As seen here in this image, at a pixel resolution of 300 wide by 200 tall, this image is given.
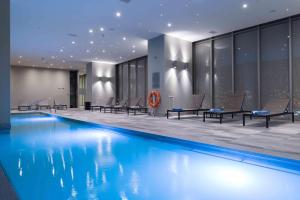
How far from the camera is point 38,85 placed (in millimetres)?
18016

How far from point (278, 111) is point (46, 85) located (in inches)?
679

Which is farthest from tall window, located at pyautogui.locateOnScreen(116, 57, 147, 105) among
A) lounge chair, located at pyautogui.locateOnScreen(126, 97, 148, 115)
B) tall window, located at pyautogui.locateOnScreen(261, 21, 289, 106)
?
tall window, located at pyautogui.locateOnScreen(261, 21, 289, 106)

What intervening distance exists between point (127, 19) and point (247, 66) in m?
4.79

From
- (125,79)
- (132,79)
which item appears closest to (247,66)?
(132,79)

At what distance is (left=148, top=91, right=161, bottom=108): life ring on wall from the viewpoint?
30.3ft

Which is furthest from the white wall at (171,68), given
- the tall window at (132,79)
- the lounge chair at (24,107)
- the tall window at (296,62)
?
the lounge chair at (24,107)

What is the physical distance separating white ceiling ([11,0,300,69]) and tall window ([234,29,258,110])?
0.54 metres

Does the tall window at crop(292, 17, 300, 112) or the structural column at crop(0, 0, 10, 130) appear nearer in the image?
the structural column at crop(0, 0, 10, 130)

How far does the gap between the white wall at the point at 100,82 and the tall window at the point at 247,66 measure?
9.49 metres

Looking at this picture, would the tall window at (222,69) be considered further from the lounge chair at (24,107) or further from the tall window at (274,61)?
the lounge chair at (24,107)

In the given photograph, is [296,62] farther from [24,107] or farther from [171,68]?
[24,107]

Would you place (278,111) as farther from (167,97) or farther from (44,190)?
(44,190)

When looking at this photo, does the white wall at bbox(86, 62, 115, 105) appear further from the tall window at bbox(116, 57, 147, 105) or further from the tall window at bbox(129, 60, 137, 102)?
the tall window at bbox(129, 60, 137, 102)

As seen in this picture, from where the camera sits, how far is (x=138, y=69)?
14.2 metres
